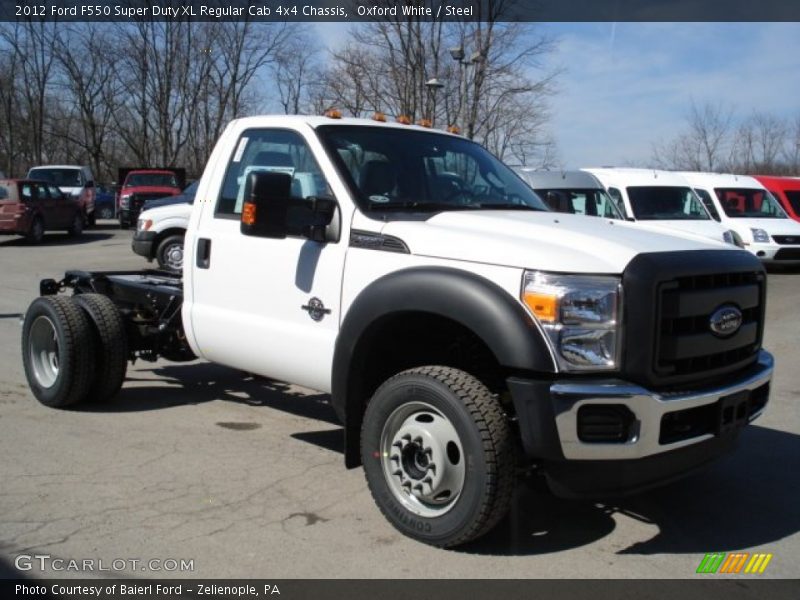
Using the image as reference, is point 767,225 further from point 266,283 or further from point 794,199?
point 266,283

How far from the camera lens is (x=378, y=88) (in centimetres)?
2261

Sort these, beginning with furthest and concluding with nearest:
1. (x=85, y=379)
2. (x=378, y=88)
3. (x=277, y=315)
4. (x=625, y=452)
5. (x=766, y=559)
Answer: (x=378, y=88), (x=85, y=379), (x=277, y=315), (x=766, y=559), (x=625, y=452)

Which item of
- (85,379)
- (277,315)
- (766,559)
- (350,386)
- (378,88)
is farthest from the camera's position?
(378,88)

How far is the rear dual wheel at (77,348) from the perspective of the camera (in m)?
5.92

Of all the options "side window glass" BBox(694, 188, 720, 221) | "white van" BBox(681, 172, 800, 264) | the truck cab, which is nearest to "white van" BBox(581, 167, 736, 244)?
"white van" BBox(681, 172, 800, 264)

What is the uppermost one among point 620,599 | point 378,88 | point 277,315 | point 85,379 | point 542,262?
→ point 378,88

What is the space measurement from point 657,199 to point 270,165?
41.0ft

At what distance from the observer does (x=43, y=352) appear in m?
6.39

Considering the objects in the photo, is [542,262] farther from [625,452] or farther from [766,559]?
[766,559]

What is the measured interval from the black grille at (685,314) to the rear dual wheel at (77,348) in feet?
12.8

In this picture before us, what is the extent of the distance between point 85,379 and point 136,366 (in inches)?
83.0

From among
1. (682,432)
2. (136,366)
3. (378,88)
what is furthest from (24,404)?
(378,88)

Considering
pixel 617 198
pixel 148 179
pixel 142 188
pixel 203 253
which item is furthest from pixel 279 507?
pixel 148 179

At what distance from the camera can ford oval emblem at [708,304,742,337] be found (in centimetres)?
384
